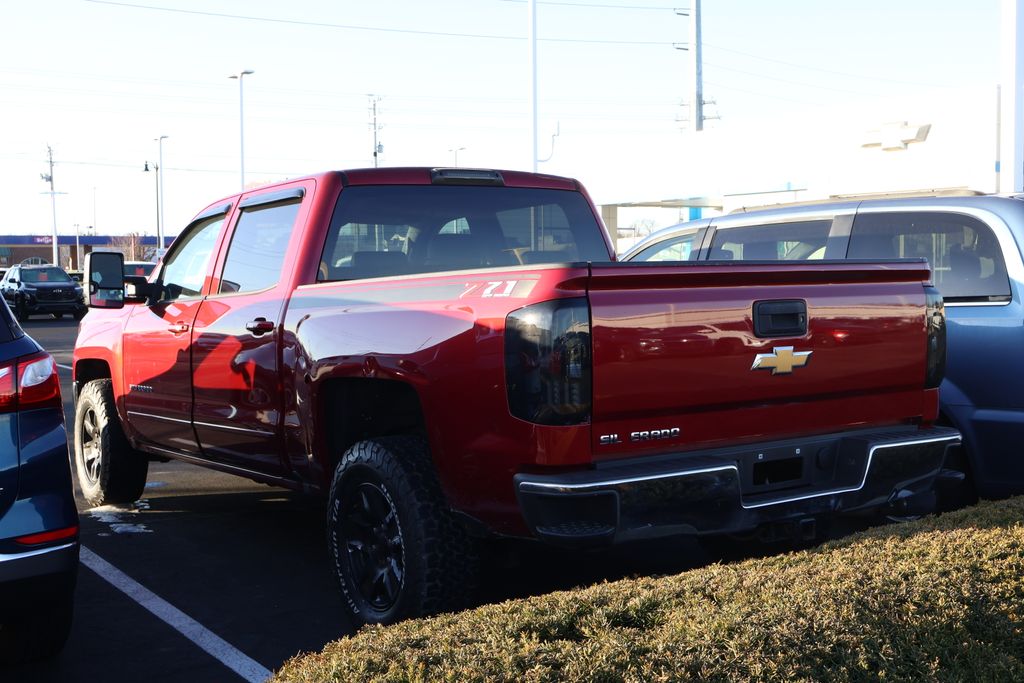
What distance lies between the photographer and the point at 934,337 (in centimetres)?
457

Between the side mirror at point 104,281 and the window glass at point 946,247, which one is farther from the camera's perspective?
the side mirror at point 104,281

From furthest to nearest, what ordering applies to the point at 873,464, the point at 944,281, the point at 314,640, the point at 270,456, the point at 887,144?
the point at 887,144
the point at 944,281
the point at 270,456
the point at 314,640
the point at 873,464

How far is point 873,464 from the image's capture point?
4273mm

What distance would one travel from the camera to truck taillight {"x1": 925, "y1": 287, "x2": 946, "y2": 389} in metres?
4.55

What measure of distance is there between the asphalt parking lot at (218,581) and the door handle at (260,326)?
124cm

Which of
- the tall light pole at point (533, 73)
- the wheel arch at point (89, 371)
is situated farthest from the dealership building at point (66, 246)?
the wheel arch at point (89, 371)

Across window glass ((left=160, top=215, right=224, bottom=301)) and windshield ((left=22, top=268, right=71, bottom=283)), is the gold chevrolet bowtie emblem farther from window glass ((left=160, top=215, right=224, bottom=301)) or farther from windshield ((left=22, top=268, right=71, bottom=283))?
windshield ((left=22, top=268, right=71, bottom=283))

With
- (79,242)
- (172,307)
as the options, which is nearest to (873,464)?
(172,307)

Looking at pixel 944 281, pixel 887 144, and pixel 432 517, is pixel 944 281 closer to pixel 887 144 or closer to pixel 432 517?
pixel 432 517

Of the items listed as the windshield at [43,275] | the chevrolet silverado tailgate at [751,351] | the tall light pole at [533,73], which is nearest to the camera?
the chevrolet silverado tailgate at [751,351]

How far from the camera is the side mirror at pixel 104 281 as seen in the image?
6254 millimetres

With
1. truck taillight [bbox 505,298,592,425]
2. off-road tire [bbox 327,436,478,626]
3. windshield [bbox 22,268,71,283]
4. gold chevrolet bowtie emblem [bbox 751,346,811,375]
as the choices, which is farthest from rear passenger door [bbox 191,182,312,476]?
windshield [bbox 22,268,71,283]

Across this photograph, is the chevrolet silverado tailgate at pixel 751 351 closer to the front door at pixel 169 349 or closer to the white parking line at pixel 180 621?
the white parking line at pixel 180 621

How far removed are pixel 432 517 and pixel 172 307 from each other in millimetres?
2712
